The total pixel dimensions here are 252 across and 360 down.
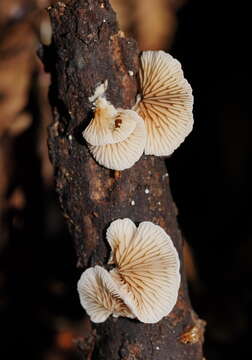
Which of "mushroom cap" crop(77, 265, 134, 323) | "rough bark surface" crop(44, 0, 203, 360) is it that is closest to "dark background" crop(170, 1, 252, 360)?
"rough bark surface" crop(44, 0, 203, 360)

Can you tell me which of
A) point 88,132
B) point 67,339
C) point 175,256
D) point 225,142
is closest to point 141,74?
point 88,132

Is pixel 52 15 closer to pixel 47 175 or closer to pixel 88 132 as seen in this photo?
pixel 88 132

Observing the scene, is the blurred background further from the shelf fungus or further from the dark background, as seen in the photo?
the shelf fungus

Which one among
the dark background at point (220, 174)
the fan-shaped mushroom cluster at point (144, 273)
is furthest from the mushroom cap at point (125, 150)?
the dark background at point (220, 174)

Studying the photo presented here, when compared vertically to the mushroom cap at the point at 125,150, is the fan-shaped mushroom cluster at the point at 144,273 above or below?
below

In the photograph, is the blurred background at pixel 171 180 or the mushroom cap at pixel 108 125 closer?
the mushroom cap at pixel 108 125

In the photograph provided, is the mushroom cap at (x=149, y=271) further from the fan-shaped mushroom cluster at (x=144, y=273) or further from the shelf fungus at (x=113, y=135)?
the shelf fungus at (x=113, y=135)

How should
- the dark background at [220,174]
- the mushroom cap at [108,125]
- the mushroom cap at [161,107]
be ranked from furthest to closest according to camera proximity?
the dark background at [220,174] < the mushroom cap at [161,107] < the mushroom cap at [108,125]

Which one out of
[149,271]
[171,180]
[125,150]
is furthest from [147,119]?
[171,180]
